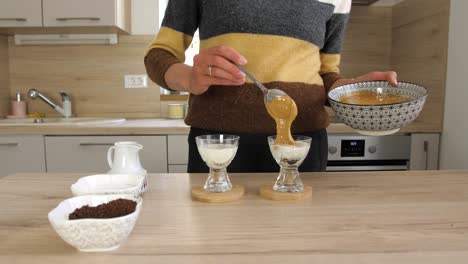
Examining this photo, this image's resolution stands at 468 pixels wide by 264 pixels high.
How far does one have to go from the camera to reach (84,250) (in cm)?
55

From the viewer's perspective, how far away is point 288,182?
812 millimetres

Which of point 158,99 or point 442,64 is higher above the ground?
point 442,64

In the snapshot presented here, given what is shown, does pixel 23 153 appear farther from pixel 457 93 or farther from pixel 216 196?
pixel 457 93

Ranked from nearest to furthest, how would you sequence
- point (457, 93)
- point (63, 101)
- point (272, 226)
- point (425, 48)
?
point (272, 226) → point (457, 93) → point (425, 48) → point (63, 101)

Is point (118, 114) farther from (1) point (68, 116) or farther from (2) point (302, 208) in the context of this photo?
(2) point (302, 208)

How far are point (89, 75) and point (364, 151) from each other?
5.26 feet

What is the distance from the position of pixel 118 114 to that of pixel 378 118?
6.20ft

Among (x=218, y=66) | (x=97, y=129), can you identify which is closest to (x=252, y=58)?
(x=218, y=66)

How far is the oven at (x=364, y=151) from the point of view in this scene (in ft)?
6.53

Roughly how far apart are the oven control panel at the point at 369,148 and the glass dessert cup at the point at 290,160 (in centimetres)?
121

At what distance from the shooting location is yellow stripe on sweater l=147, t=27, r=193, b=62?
3.26ft

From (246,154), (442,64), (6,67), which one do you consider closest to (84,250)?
(246,154)

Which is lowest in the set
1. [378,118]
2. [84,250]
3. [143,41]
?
[84,250]

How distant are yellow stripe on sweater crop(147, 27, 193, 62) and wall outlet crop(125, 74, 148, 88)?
1.45 m
